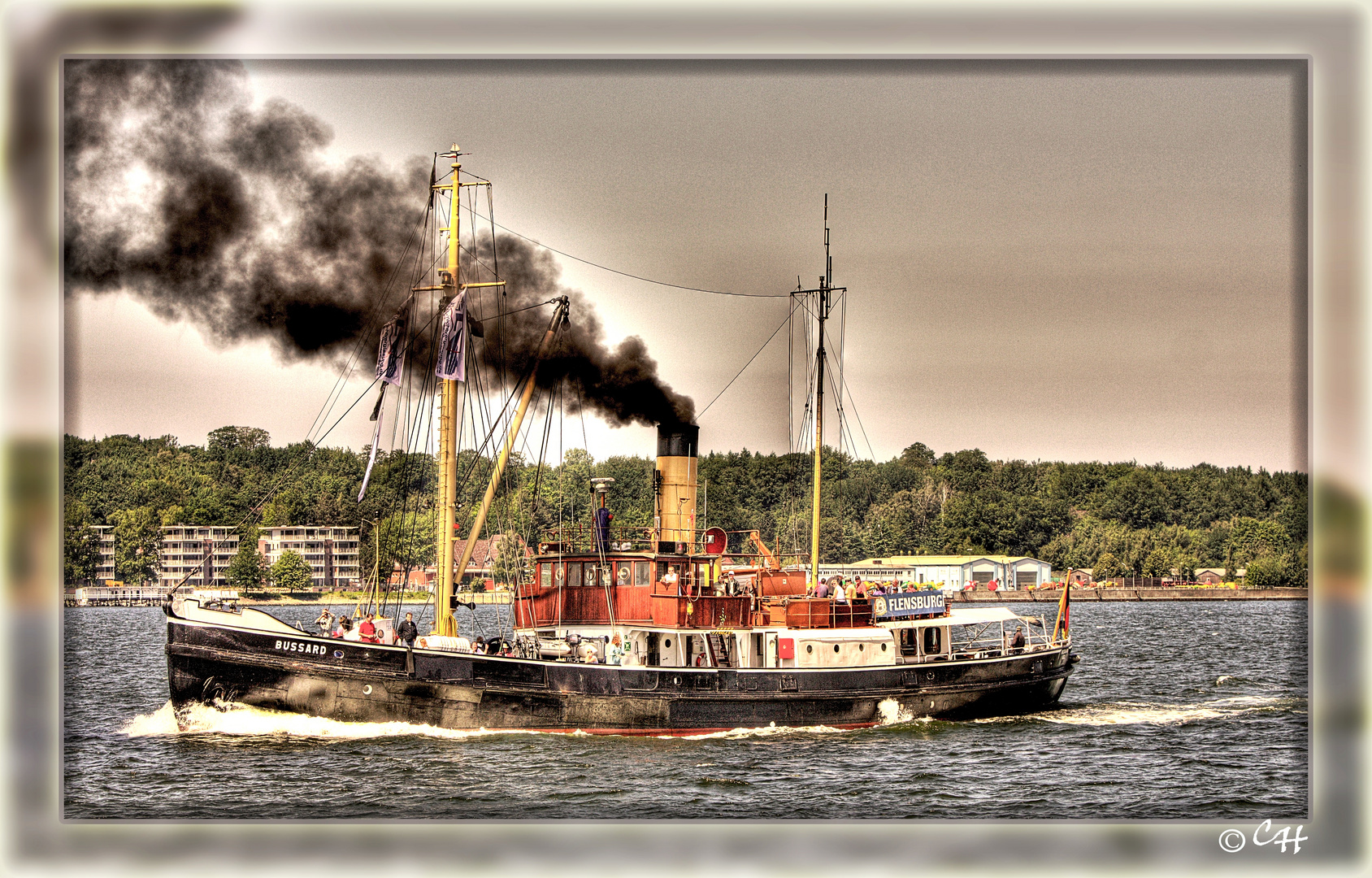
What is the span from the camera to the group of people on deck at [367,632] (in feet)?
78.5

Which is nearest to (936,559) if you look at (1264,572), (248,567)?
(1264,572)

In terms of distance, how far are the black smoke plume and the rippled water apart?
4.90 meters

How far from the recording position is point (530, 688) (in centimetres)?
2492

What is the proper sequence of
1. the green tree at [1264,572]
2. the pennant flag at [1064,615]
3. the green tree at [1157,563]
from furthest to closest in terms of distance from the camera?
the green tree at [1157,563]
the pennant flag at [1064,615]
the green tree at [1264,572]

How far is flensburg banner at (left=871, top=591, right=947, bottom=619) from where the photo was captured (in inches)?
1094

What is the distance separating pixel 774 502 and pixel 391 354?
126 ft

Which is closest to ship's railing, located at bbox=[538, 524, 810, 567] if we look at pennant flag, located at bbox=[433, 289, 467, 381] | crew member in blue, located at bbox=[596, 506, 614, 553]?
crew member in blue, located at bbox=[596, 506, 614, 553]

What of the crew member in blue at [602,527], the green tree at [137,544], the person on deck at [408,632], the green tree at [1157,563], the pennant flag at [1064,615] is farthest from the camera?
the green tree at [1157,563]

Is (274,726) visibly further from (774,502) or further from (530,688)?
(774,502)

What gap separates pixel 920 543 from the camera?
82062mm

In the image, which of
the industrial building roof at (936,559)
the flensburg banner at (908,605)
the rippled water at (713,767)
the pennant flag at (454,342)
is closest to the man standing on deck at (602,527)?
the rippled water at (713,767)

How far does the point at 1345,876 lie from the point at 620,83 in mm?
12997

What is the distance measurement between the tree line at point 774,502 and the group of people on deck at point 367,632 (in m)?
1.56

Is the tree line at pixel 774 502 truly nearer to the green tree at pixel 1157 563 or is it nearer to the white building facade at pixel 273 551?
the green tree at pixel 1157 563
